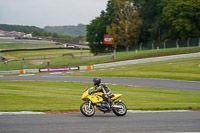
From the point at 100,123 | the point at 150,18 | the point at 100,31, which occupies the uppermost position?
the point at 150,18

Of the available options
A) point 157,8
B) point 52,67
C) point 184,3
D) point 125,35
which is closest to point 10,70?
point 52,67

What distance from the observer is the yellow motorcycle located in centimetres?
1309

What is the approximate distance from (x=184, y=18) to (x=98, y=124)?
6671 cm

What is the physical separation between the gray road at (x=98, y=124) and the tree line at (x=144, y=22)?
6281 centimetres

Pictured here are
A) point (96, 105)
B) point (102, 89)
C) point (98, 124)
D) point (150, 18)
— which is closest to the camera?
point (98, 124)

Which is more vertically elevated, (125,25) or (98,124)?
(125,25)

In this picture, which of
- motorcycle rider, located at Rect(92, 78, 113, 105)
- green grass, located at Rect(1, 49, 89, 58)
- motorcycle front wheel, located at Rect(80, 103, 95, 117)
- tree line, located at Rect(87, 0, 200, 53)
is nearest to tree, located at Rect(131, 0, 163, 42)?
tree line, located at Rect(87, 0, 200, 53)

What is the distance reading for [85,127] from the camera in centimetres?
1083

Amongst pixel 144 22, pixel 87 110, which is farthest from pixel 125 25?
pixel 87 110

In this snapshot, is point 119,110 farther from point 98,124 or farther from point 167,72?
point 167,72

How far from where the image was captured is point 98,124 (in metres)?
11.5

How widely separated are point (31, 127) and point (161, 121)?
5.16 meters

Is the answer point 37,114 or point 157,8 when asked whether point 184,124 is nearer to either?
point 37,114

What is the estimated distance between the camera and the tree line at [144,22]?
241ft
